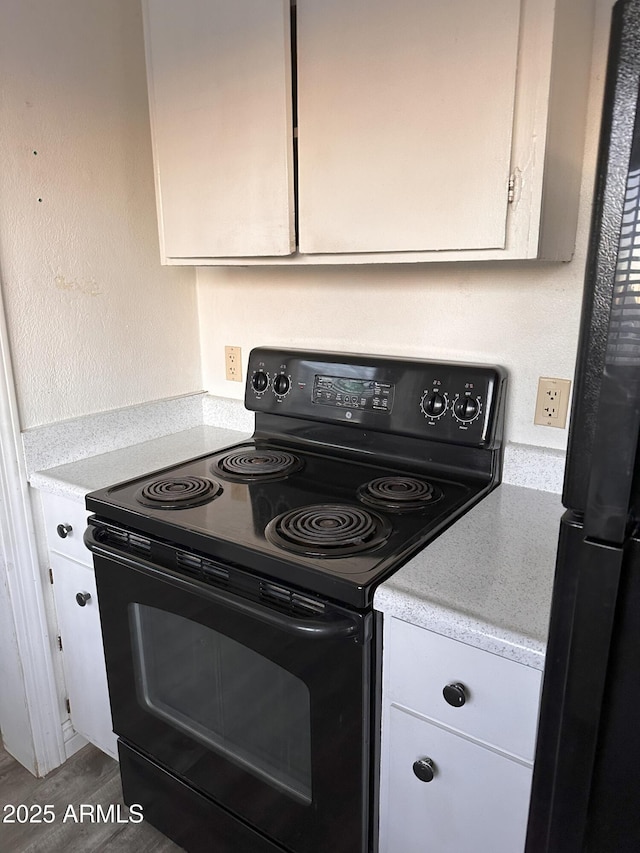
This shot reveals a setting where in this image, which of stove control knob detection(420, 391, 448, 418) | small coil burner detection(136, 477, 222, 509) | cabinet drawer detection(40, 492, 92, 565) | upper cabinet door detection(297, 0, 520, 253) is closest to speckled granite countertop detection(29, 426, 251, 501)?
cabinet drawer detection(40, 492, 92, 565)

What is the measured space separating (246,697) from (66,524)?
0.65m

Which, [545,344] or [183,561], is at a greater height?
[545,344]

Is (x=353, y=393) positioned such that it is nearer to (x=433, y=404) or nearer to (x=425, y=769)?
(x=433, y=404)

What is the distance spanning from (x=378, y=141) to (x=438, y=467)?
73cm

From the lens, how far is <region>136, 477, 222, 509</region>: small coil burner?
1.29 metres

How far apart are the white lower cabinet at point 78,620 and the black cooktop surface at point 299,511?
0.20 meters

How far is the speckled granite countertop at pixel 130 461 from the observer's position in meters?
1.46

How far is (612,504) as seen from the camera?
521mm

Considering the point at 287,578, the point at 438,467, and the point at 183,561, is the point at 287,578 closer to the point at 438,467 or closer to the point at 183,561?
the point at 183,561

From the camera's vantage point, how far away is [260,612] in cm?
105

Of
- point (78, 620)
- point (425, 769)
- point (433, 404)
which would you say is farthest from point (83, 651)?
point (433, 404)

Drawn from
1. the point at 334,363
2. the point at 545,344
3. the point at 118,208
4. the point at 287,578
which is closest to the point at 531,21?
the point at 545,344

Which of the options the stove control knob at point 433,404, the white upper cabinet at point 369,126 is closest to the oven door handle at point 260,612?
the stove control knob at point 433,404

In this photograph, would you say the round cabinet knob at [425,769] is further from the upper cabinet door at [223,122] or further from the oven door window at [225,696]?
the upper cabinet door at [223,122]
